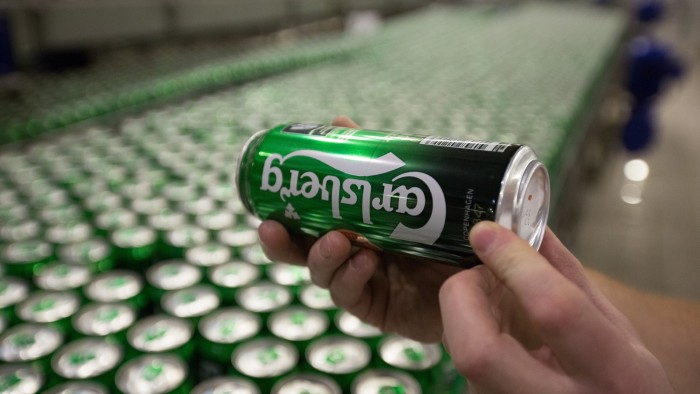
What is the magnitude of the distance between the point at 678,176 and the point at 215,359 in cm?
465

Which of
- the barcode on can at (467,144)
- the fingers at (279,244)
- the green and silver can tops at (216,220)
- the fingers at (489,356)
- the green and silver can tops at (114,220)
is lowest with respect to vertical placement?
the green and silver can tops at (114,220)

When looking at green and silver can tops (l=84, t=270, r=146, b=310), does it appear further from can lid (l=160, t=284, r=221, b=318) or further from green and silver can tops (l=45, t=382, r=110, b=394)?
green and silver can tops (l=45, t=382, r=110, b=394)

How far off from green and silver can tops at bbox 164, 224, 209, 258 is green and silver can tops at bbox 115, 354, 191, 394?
279 mm

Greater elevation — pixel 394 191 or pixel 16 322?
pixel 394 191

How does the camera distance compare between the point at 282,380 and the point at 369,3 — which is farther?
the point at 369,3

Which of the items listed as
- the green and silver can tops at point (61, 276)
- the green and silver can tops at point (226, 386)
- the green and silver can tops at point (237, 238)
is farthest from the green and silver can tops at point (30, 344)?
the green and silver can tops at point (237, 238)

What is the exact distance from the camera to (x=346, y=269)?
717mm

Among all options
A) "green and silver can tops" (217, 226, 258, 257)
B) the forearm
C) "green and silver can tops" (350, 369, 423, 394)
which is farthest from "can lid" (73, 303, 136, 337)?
the forearm

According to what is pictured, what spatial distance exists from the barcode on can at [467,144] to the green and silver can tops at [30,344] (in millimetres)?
542

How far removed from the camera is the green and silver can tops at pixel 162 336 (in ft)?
2.34

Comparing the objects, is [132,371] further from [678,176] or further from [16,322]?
[678,176]

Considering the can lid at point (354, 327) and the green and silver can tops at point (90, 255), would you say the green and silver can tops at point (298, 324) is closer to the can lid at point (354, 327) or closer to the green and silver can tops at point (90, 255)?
the can lid at point (354, 327)

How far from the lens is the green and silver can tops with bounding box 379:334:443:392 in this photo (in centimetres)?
70

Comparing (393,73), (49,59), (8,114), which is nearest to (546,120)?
(393,73)
